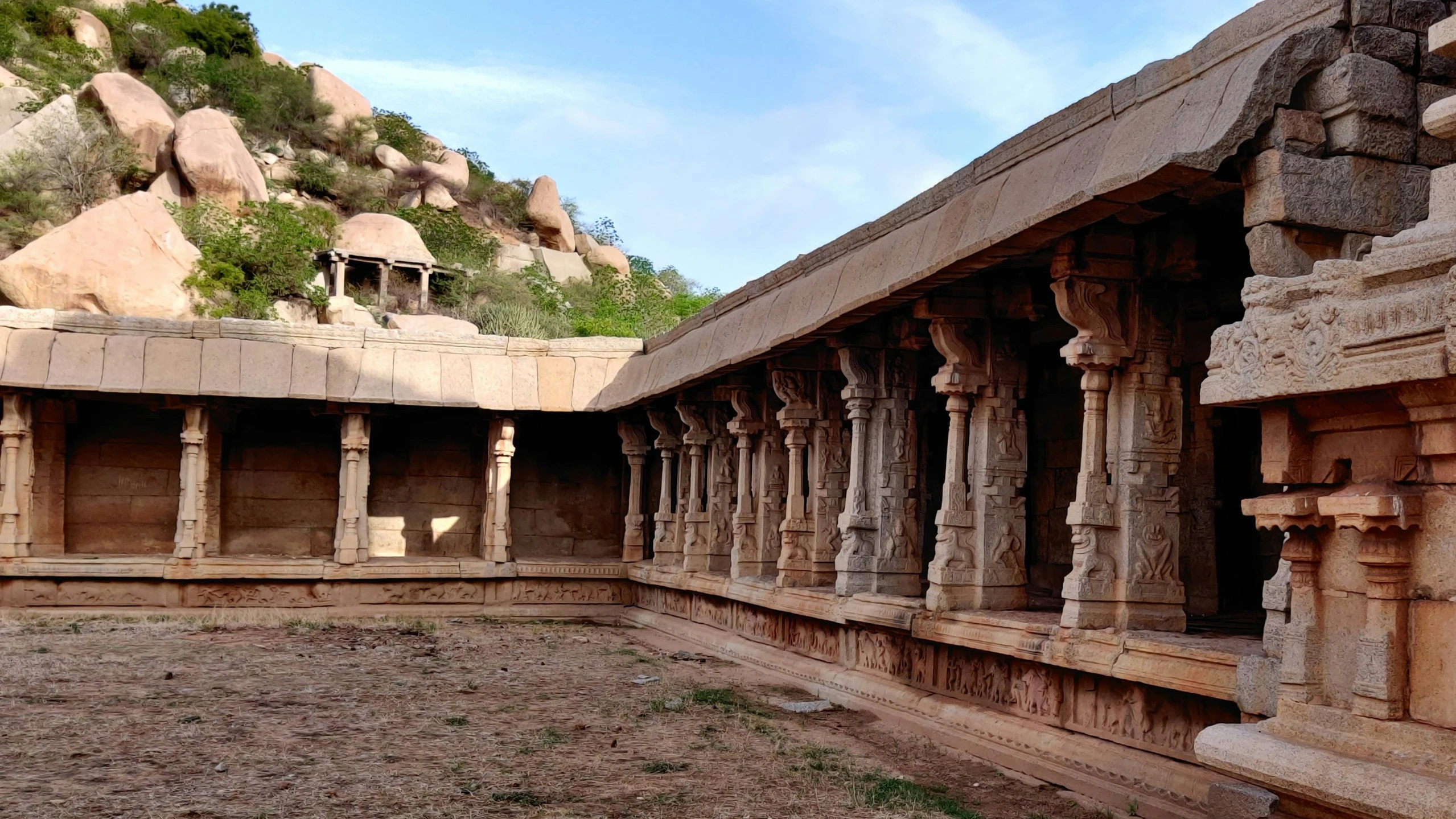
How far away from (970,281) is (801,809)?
373 cm

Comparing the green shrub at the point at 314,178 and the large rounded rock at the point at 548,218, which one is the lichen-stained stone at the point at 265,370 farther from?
the large rounded rock at the point at 548,218

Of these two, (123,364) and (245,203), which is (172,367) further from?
(245,203)

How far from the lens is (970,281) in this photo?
7949 millimetres

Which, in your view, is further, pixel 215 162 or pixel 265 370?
pixel 215 162

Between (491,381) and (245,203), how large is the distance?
2232cm

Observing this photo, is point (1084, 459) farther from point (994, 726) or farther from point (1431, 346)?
point (1431, 346)

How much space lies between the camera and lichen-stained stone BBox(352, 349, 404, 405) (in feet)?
48.6

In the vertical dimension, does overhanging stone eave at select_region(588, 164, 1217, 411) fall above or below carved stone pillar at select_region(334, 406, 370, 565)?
above

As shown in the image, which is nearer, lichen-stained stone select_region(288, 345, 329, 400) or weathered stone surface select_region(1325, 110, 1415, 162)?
weathered stone surface select_region(1325, 110, 1415, 162)

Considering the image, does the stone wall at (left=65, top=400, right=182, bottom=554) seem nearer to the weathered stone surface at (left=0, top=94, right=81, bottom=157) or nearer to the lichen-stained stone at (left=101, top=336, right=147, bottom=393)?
the lichen-stained stone at (left=101, top=336, right=147, bottom=393)

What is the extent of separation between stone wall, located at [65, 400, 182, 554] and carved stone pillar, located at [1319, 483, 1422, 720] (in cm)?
1494

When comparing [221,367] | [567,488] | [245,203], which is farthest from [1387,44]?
[245,203]

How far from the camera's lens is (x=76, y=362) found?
1412 cm

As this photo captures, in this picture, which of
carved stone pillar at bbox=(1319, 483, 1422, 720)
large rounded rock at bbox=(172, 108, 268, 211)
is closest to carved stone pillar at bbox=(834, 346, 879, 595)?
carved stone pillar at bbox=(1319, 483, 1422, 720)
